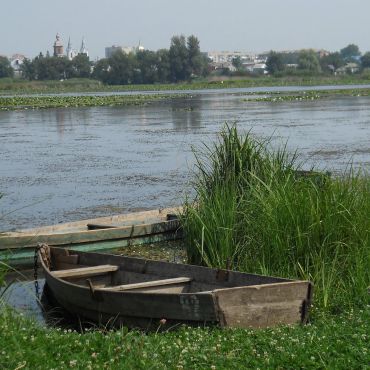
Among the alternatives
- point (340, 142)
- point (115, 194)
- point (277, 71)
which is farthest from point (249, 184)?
point (277, 71)

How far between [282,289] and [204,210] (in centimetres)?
246

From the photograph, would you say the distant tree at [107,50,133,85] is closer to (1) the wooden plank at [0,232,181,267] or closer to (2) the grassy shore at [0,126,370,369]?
(1) the wooden plank at [0,232,181,267]

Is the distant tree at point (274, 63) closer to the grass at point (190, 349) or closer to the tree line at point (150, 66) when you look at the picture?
the tree line at point (150, 66)

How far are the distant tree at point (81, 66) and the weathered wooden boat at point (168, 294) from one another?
139412 mm

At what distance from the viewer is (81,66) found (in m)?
148

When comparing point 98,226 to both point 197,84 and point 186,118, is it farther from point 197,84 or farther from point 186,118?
point 197,84

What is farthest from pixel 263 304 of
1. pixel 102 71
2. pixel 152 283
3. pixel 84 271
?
pixel 102 71

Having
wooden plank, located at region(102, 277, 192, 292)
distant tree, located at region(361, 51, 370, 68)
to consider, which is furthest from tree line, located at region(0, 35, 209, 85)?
wooden plank, located at region(102, 277, 192, 292)

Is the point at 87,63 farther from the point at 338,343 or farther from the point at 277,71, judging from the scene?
the point at 338,343

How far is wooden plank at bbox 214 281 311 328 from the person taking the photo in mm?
8133

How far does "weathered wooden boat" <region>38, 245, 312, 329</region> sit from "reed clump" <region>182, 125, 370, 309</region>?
0.70 metres

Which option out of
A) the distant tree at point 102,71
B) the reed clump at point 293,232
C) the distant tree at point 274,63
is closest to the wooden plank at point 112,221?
the reed clump at point 293,232

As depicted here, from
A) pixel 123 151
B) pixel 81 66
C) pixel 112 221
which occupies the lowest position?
pixel 123 151

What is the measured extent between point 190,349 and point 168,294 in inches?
64.8
